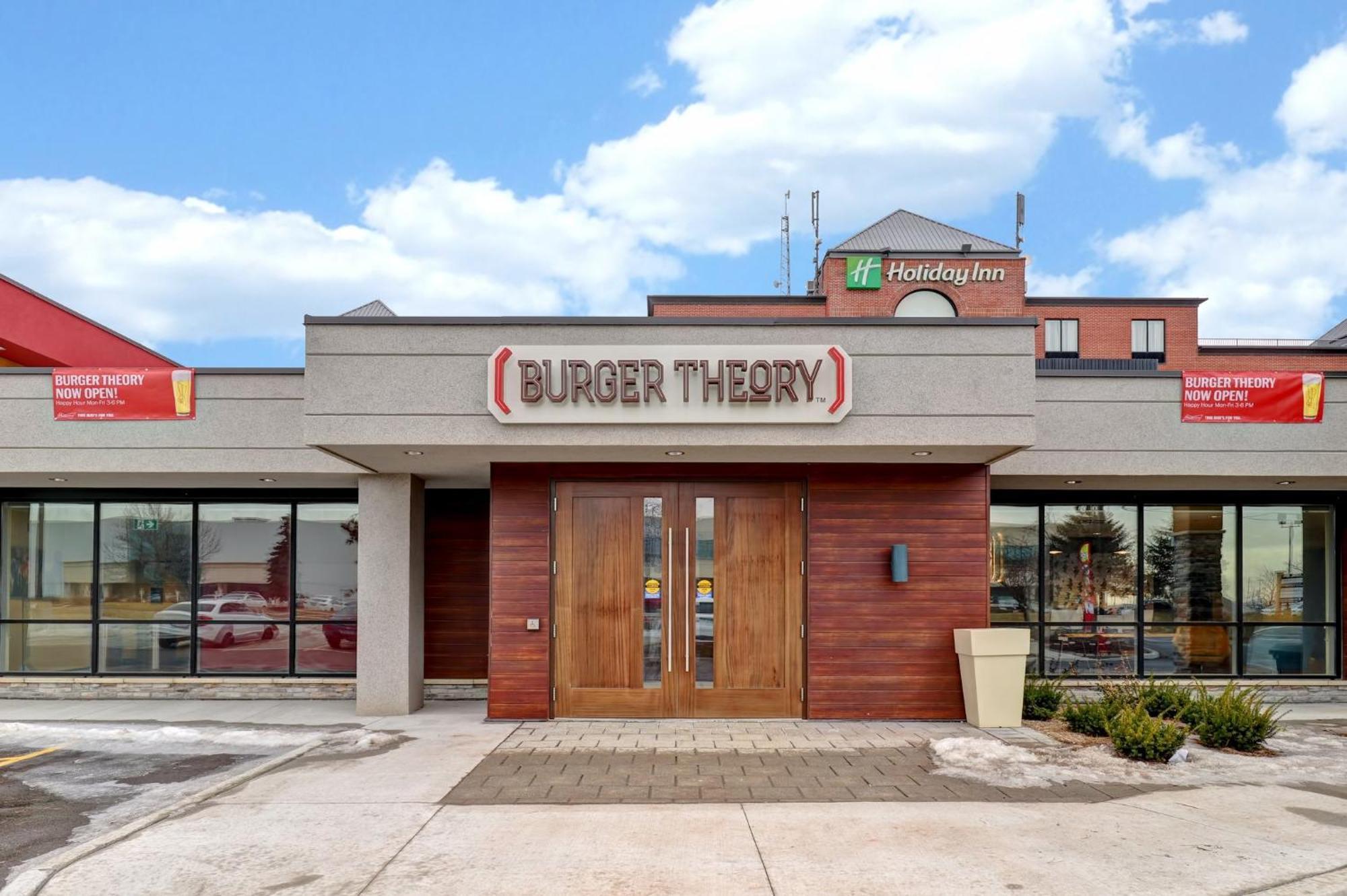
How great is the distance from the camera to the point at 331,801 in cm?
807

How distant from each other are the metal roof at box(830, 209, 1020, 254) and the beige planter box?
28886mm

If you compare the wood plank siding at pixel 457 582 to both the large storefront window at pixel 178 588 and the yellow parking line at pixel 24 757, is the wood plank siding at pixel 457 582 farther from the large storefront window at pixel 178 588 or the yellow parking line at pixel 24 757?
the yellow parking line at pixel 24 757

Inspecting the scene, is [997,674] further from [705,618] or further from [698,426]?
[698,426]

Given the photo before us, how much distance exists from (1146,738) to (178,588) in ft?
40.8

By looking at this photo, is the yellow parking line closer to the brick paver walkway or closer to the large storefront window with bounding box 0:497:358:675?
the large storefront window with bounding box 0:497:358:675

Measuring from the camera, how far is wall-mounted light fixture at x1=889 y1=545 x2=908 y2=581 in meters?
11.7

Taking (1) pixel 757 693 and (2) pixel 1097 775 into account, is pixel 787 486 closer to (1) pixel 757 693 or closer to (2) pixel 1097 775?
(1) pixel 757 693

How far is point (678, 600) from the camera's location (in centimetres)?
1184

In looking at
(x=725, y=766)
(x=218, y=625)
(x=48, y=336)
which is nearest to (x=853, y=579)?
(x=725, y=766)

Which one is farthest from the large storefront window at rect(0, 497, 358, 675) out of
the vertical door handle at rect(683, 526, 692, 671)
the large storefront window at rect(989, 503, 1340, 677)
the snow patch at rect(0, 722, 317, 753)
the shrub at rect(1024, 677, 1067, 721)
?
the large storefront window at rect(989, 503, 1340, 677)

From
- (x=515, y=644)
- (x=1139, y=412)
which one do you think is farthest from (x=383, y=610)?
(x=1139, y=412)

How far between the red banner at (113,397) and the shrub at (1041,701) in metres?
10.9

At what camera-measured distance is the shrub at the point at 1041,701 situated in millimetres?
11680

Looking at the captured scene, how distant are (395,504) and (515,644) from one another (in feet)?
8.05
